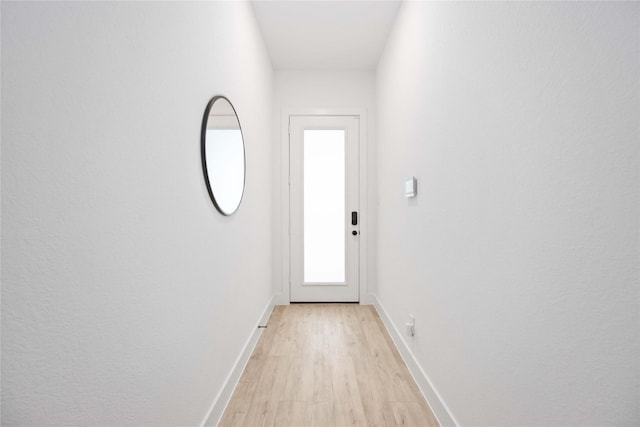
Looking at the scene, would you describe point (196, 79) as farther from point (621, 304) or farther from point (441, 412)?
point (441, 412)

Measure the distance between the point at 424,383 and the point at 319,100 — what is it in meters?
2.96

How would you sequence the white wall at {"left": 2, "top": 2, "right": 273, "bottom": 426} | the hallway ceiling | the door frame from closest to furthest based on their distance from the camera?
1. the white wall at {"left": 2, "top": 2, "right": 273, "bottom": 426}
2. the hallway ceiling
3. the door frame

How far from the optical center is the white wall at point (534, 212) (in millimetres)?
670

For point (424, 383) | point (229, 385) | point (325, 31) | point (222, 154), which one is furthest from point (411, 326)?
point (325, 31)

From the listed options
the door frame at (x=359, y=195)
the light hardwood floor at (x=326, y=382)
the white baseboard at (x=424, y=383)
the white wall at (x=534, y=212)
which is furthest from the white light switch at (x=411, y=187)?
the door frame at (x=359, y=195)

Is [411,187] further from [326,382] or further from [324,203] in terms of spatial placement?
[324,203]

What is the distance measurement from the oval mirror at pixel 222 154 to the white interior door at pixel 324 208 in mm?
1547

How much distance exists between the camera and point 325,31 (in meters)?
2.87

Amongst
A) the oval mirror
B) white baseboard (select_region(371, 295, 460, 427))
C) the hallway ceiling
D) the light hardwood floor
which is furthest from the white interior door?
the oval mirror

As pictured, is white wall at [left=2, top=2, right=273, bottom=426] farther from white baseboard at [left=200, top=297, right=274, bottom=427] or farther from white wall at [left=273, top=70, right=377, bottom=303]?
white wall at [left=273, top=70, right=377, bottom=303]

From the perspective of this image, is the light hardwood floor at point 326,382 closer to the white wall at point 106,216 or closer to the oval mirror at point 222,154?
the white wall at point 106,216

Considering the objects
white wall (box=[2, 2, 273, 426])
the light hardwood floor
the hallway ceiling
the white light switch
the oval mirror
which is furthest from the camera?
the hallway ceiling

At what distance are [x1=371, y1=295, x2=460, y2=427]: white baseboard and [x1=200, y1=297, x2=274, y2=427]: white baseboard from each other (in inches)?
44.5

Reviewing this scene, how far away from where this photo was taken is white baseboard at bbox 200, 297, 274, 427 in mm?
1531
